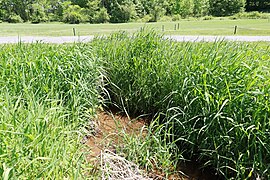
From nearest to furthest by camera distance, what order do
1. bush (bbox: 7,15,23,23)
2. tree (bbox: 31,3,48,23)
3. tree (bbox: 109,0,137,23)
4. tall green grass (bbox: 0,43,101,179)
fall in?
tall green grass (bbox: 0,43,101,179)
bush (bbox: 7,15,23,23)
tree (bbox: 109,0,137,23)
tree (bbox: 31,3,48,23)

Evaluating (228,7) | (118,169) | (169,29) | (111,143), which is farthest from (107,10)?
(118,169)

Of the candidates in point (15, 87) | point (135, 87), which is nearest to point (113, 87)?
point (135, 87)

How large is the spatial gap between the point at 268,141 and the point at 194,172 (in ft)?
2.20

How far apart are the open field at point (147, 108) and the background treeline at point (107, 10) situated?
32520 millimetres

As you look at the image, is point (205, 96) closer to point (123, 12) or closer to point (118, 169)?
point (118, 169)

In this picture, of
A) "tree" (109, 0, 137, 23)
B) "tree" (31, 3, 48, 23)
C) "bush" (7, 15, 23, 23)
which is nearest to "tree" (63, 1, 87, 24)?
"tree" (31, 3, 48, 23)

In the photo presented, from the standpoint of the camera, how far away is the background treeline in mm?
33938

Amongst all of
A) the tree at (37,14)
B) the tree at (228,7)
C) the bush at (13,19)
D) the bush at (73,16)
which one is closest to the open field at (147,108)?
the bush at (73,16)

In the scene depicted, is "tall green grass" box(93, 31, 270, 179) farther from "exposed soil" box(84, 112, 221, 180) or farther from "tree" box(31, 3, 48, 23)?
"tree" box(31, 3, 48, 23)

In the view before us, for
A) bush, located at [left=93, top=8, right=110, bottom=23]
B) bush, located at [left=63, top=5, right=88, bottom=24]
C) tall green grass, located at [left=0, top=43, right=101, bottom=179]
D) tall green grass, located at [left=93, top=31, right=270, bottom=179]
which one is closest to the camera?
tall green grass, located at [left=0, top=43, right=101, bottom=179]

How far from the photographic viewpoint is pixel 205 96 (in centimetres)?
185

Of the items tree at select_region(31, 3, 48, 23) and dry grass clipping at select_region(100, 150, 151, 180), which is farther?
tree at select_region(31, 3, 48, 23)

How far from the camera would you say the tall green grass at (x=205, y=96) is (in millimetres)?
1668

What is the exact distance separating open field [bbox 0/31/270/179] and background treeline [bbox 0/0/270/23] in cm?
3252
